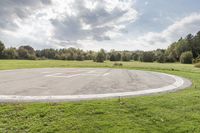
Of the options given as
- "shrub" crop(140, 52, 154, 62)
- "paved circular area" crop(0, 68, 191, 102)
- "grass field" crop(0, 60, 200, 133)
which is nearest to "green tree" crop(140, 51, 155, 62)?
"shrub" crop(140, 52, 154, 62)

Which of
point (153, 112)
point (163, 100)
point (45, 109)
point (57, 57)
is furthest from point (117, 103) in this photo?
point (57, 57)

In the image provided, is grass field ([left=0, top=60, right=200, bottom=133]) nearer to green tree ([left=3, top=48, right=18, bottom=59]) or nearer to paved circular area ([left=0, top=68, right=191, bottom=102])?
paved circular area ([left=0, top=68, right=191, bottom=102])

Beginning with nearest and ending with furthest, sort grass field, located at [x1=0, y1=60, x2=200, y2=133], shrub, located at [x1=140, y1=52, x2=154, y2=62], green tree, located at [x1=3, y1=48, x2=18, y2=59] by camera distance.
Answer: grass field, located at [x1=0, y1=60, x2=200, y2=133] < green tree, located at [x1=3, y1=48, x2=18, y2=59] < shrub, located at [x1=140, y1=52, x2=154, y2=62]

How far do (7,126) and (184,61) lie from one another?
204 feet

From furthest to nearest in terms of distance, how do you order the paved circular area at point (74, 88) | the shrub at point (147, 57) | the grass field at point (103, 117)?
the shrub at point (147, 57), the paved circular area at point (74, 88), the grass field at point (103, 117)

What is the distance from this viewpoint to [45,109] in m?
4.92

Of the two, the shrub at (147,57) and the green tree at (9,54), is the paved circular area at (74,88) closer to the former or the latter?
the green tree at (9,54)

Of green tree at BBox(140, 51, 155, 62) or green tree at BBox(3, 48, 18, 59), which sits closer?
green tree at BBox(3, 48, 18, 59)

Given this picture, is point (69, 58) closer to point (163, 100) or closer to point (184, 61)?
point (184, 61)

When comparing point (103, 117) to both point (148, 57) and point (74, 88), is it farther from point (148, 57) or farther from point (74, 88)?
point (148, 57)

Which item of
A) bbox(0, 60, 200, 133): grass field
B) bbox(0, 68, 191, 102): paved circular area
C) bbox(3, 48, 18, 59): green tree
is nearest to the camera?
bbox(0, 60, 200, 133): grass field

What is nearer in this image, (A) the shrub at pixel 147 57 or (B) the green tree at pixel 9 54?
(B) the green tree at pixel 9 54

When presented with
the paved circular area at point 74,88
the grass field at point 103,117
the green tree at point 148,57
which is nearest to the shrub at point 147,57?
the green tree at point 148,57

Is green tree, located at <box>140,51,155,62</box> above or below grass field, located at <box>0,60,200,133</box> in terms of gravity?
above
